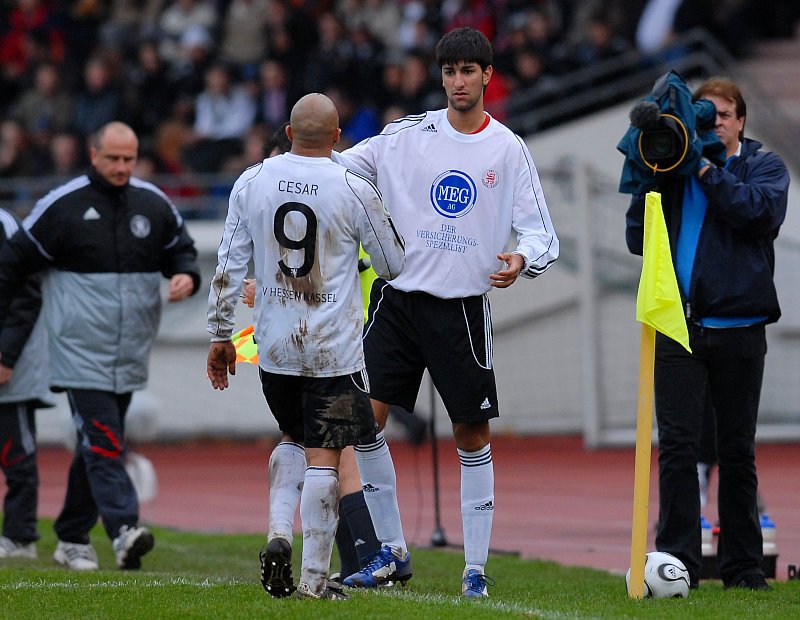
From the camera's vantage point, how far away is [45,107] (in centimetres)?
2061

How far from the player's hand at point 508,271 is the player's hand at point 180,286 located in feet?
9.59

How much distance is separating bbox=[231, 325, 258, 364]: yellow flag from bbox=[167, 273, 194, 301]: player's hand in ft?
4.80

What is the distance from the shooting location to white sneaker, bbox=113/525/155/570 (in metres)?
8.58

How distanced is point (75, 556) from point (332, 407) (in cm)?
338

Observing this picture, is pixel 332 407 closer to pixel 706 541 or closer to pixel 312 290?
pixel 312 290

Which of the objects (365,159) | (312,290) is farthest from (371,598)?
(365,159)

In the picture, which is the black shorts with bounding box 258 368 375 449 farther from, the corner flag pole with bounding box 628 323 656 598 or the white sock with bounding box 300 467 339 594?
the corner flag pole with bounding box 628 323 656 598

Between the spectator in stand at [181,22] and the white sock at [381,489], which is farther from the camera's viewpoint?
the spectator in stand at [181,22]

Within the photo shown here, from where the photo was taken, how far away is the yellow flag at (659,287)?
679 centimetres

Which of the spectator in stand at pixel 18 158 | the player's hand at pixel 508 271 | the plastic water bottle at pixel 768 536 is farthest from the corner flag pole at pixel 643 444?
the spectator in stand at pixel 18 158

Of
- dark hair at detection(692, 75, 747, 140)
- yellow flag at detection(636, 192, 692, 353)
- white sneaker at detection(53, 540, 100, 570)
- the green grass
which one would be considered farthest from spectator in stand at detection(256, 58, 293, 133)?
yellow flag at detection(636, 192, 692, 353)

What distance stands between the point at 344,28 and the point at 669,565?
1426 cm

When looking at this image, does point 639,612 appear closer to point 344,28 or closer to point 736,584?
point 736,584

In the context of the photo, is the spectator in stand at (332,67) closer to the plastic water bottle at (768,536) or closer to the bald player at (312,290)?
the plastic water bottle at (768,536)
